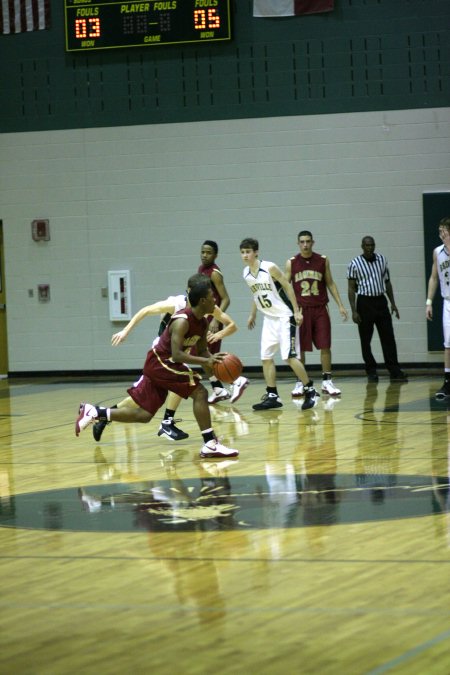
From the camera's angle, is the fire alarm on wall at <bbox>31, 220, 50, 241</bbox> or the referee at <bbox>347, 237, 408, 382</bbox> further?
the fire alarm on wall at <bbox>31, 220, 50, 241</bbox>

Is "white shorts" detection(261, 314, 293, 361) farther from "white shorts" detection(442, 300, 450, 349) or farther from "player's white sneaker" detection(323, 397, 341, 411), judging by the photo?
"white shorts" detection(442, 300, 450, 349)

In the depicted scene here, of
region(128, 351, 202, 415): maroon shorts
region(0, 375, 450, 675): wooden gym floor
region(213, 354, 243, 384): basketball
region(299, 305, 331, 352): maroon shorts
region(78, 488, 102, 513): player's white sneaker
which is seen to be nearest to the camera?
region(0, 375, 450, 675): wooden gym floor

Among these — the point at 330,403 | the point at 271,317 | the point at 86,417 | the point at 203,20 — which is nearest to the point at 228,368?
the point at 86,417

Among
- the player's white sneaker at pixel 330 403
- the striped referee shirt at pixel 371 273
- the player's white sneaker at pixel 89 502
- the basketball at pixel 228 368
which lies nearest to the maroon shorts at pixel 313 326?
the player's white sneaker at pixel 330 403

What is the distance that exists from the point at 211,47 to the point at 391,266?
4104 mm

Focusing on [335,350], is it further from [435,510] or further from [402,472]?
[435,510]

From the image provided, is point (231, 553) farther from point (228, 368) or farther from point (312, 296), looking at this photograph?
point (312, 296)

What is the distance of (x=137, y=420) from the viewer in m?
9.55

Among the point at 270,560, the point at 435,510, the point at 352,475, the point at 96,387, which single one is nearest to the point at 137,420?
the point at 352,475

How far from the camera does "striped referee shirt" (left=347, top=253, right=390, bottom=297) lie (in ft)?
50.2

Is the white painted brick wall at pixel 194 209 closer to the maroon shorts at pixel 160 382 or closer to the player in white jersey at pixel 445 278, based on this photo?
the player in white jersey at pixel 445 278

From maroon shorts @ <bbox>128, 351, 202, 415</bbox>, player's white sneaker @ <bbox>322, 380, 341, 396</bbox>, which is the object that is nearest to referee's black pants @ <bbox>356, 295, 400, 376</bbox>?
player's white sneaker @ <bbox>322, 380, 341, 396</bbox>

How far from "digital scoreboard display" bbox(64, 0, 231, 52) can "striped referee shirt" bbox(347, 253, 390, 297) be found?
13.0ft

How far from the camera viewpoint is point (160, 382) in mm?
9320
